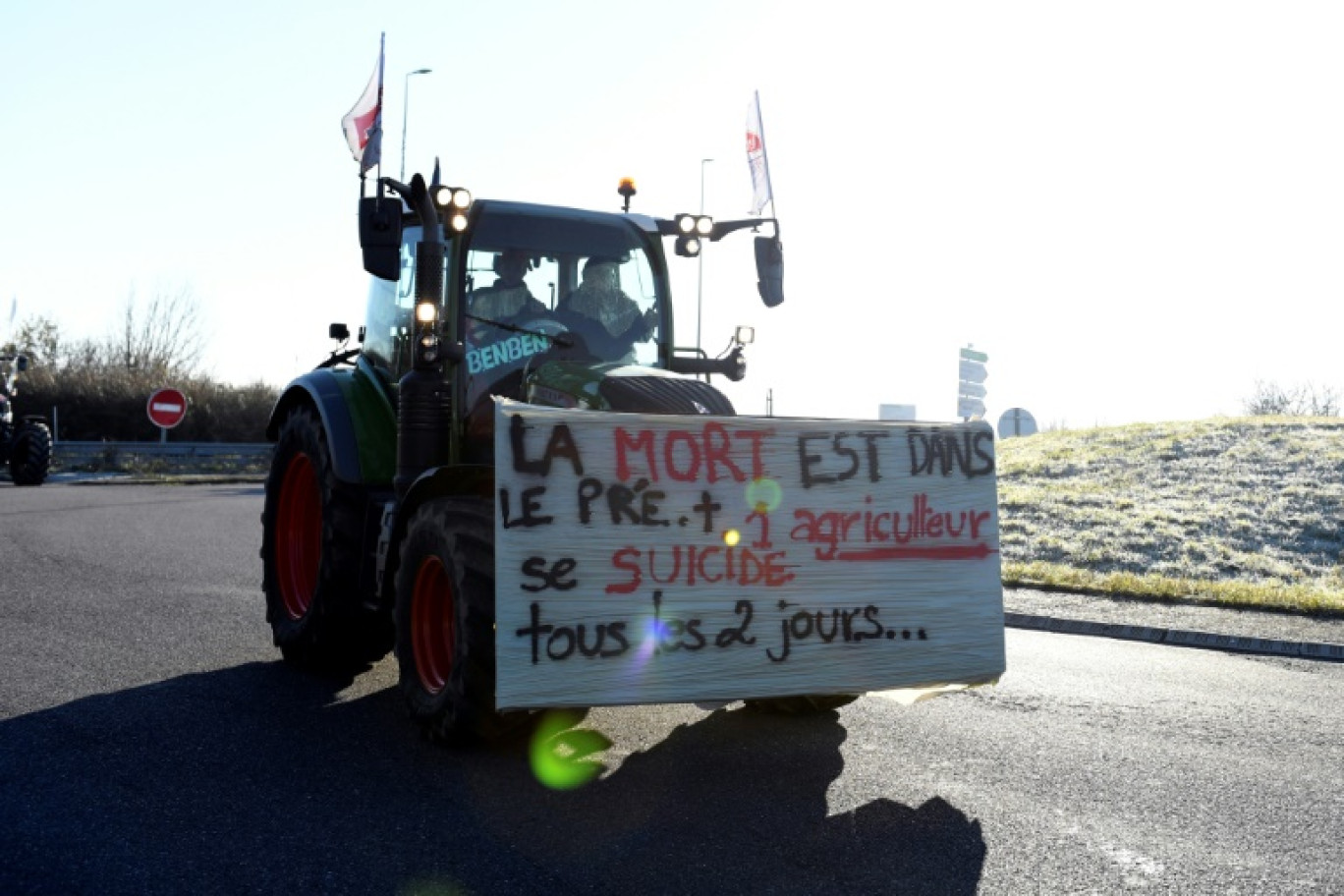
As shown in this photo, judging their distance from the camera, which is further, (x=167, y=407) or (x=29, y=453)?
(x=167, y=407)

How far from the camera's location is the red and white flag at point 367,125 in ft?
24.5

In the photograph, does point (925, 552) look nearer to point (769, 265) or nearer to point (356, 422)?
point (769, 265)

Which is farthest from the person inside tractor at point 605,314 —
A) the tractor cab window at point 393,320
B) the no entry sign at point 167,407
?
the no entry sign at point 167,407

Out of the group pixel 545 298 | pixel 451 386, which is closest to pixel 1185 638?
pixel 545 298

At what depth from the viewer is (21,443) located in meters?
24.9

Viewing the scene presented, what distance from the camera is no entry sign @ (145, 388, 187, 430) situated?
33.8m

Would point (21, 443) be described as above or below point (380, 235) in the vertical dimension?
below

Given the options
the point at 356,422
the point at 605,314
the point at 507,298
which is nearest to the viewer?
the point at 507,298

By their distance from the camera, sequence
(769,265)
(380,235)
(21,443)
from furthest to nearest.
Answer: (21,443) < (769,265) < (380,235)

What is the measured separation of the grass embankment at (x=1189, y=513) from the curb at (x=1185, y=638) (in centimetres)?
202

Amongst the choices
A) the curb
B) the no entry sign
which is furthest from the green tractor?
the no entry sign

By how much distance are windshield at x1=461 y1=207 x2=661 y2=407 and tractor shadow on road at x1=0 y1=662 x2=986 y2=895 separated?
6.34 ft

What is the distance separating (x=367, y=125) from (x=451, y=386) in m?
1.81

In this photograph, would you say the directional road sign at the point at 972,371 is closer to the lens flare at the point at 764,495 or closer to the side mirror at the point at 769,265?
the side mirror at the point at 769,265
